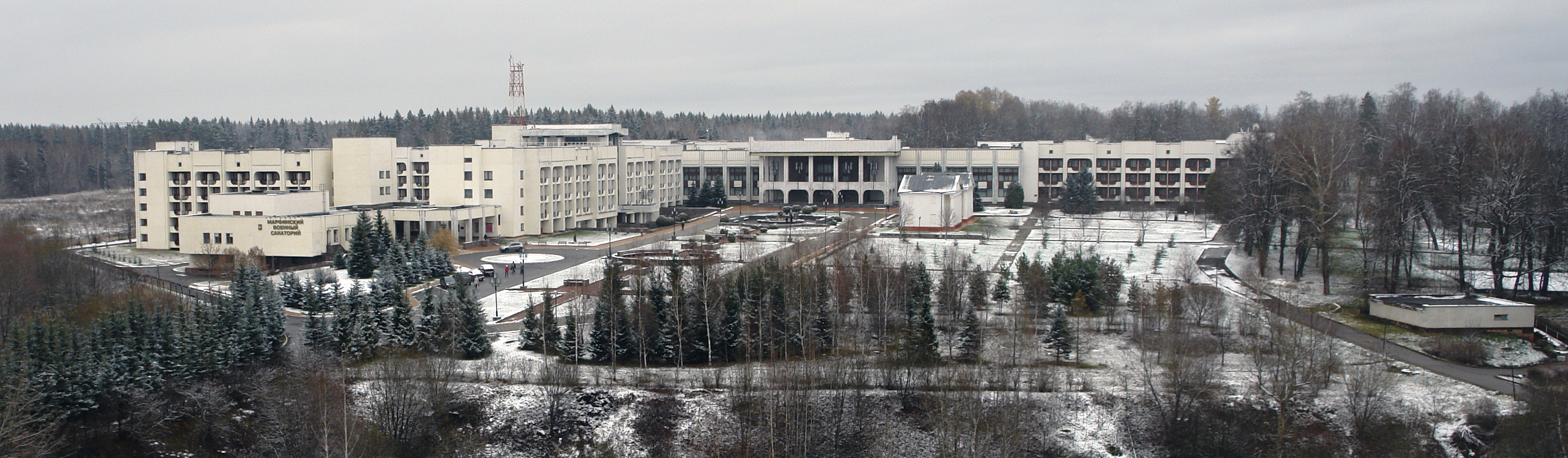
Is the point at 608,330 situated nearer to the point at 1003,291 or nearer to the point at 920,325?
the point at 920,325

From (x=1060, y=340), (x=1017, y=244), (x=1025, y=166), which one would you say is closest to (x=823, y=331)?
(x=1060, y=340)

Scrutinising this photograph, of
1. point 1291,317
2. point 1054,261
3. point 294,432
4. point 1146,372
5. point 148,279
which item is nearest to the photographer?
point 294,432

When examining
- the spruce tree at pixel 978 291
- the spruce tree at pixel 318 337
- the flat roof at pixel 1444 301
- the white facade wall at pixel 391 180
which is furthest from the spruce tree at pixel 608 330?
the white facade wall at pixel 391 180

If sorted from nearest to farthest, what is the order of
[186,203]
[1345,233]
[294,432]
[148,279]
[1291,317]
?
[294,432]
[1291,317]
[148,279]
[1345,233]
[186,203]

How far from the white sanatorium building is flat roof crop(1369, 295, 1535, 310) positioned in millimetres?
37972

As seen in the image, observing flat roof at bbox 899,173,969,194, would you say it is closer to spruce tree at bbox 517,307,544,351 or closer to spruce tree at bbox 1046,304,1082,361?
spruce tree at bbox 1046,304,1082,361

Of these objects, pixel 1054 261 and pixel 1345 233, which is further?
pixel 1345 233

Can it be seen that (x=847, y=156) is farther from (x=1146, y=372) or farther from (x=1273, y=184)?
(x=1146, y=372)

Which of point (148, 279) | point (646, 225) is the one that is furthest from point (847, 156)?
point (148, 279)

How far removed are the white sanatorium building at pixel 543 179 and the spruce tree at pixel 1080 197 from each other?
7.19 metres

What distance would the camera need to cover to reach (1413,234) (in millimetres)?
44031

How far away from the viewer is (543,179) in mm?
66438

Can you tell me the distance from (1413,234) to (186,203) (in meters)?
60.9

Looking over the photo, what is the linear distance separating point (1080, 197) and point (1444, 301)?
42286mm
